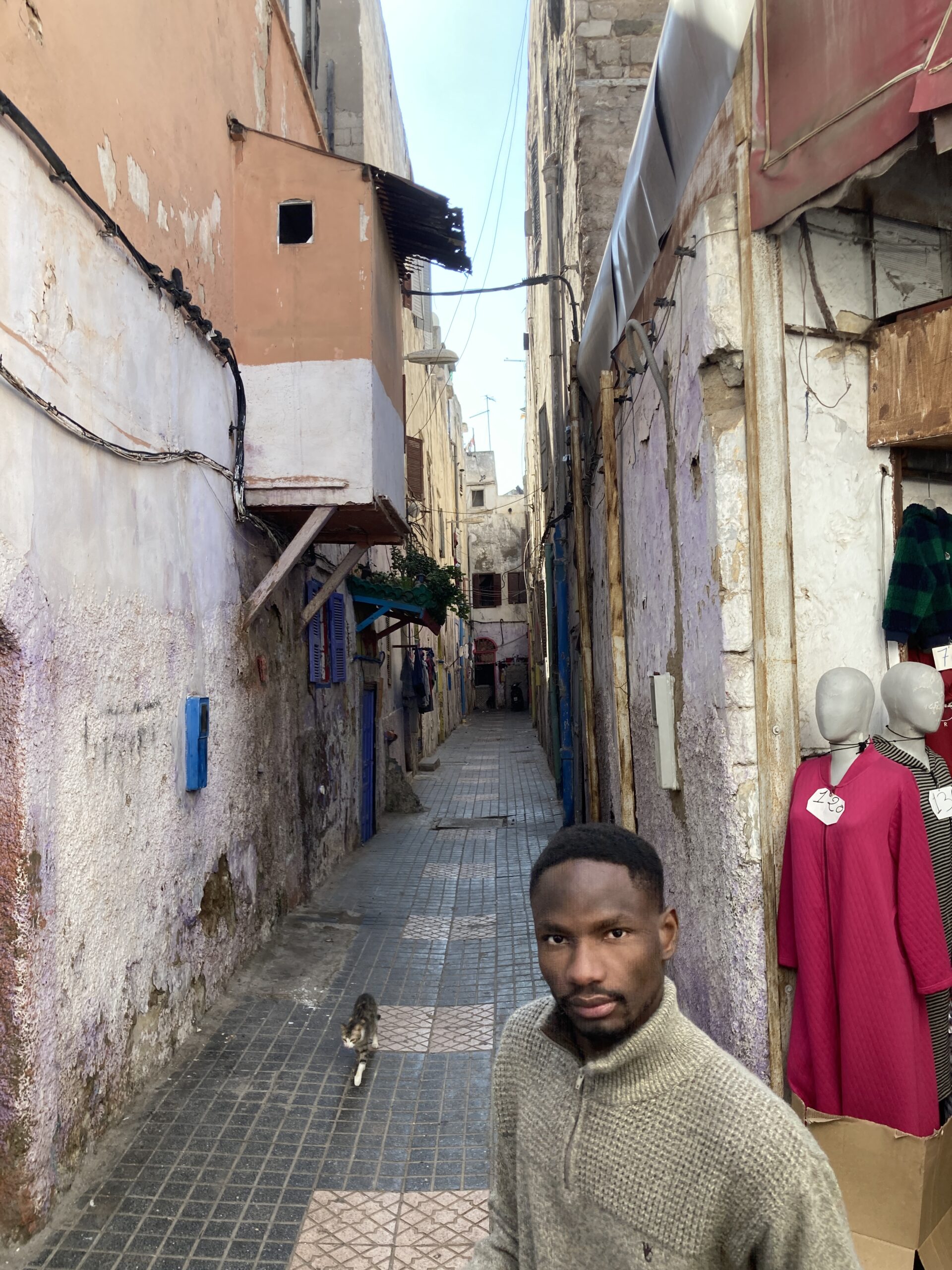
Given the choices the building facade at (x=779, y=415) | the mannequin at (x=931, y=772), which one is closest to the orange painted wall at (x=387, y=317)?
the building facade at (x=779, y=415)

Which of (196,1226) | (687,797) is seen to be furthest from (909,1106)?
(196,1226)

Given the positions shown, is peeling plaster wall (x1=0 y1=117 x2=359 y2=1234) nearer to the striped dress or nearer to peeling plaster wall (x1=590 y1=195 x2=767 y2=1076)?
peeling plaster wall (x1=590 y1=195 x2=767 y2=1076)

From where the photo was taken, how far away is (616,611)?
6316 mm

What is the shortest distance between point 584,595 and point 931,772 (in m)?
6.39

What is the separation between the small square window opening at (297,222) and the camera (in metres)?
7.46

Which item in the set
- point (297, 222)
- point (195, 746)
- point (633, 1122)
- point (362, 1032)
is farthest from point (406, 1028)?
point (297, 222)

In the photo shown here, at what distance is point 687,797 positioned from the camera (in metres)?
4.66

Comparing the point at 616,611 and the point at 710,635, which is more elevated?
the point at 616,611

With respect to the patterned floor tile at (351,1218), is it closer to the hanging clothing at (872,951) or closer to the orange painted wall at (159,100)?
the hanging clothing at (872,951)

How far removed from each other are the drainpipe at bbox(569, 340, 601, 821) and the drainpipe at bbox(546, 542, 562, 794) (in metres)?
4.75

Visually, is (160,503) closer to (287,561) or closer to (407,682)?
(287,561)

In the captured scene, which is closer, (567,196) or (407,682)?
(567,196)

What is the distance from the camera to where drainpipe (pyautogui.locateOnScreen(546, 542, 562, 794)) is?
15211 millimetres

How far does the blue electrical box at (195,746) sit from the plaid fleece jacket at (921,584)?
3.98 meters
